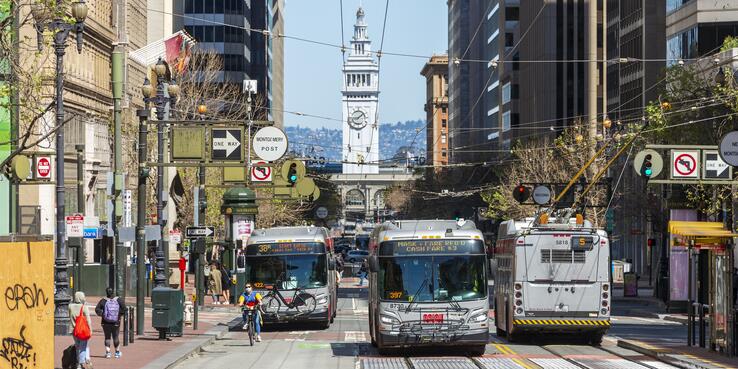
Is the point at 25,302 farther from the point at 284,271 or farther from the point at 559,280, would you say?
the point at 284,271

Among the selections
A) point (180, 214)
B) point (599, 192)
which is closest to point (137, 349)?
point (180, 214)

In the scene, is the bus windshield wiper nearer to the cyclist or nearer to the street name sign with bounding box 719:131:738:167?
the street name sign with bounding box 719:131:738:167

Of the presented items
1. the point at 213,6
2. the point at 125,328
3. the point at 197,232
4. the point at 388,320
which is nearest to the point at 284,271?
the point at 197,232

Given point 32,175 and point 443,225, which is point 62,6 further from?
point 32,175

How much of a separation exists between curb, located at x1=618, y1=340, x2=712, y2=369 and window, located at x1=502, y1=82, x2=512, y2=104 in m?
116

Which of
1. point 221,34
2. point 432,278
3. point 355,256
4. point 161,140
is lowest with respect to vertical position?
point 355,256

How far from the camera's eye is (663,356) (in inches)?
1223

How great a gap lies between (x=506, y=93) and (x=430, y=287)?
12302cm

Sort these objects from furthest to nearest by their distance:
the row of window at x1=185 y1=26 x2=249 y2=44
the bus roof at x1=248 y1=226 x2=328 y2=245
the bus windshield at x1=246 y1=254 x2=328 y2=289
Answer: the row of window at x1=185 y1=26 x2=249 y2=44
the bus roof at x1=248 y1=226 x2=328 y2=245
the bus windshield at x1=246 y1=254 x2=328 y2=289

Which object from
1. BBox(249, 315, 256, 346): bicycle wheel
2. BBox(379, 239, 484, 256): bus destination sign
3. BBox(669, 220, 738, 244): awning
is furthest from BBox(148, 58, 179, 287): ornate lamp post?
BBox(669, 220, 738, 244): awning

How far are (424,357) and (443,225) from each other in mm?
3082

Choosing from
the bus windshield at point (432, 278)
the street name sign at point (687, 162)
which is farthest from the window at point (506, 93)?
the bus windshield at point (432, 278)

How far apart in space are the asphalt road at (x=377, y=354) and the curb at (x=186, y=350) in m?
0.22

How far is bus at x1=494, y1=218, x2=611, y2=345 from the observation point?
3534cm
